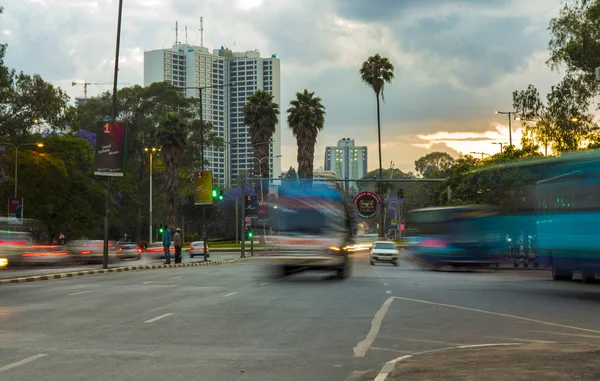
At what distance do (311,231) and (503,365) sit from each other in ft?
70.5

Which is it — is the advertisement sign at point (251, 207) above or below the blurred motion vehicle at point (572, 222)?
above

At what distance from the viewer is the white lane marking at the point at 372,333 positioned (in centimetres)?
1121

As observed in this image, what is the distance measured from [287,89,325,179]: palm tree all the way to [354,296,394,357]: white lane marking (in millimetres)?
62485

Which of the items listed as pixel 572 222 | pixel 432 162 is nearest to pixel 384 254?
pixel 572 222

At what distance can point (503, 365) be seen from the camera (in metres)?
9.18

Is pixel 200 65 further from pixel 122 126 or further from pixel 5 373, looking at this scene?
pixel 5 373

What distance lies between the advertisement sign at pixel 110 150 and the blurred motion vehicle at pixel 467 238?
61.5 feet

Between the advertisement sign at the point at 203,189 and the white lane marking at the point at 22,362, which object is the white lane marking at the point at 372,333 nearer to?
the white lane marking at the point at 22,362

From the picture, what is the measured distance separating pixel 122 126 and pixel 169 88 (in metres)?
64.4

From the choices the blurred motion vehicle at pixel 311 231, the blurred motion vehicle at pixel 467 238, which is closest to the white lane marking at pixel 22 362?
the blurred motion vehicle at pixel 311 231

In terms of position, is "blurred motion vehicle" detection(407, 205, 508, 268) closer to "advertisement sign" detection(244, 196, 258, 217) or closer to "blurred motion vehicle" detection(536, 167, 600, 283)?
"blurred motion vehicle" detection(536, 167, 600, 283)

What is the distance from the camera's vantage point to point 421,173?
160125mm

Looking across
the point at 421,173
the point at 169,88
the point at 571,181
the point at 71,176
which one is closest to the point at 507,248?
the point at 571,181

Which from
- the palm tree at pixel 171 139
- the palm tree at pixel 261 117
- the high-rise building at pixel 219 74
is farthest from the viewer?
the high-rise building at pixel 219 74
